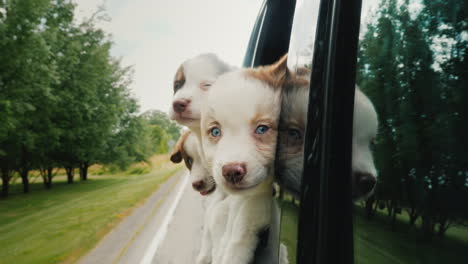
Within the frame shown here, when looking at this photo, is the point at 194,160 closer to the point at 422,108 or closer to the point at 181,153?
the point at 181,153

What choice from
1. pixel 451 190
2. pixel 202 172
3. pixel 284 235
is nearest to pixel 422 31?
pixel 451 190

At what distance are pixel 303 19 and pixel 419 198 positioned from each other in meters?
0.54

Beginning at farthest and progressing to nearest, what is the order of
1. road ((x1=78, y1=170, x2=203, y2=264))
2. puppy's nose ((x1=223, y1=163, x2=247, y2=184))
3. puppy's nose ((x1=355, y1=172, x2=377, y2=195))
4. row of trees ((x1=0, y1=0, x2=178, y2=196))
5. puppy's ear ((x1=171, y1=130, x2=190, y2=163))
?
row of trees ((x1=0, y1=0, x2=178, y2=196))
road ((x1=78, y1=170, x2=203, y2=264))
puppy's ear ((x1=171, y1=130, x2=190, y2=163))
puppy's nose ((x1=223, y1=163, x2=247, y2=184))
puppy's nose ((x1=355, y1=172, x2=377, y2=195))

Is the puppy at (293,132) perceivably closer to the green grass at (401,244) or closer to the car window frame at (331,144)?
the car window frame at (331,144)

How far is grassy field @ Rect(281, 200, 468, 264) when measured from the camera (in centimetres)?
35

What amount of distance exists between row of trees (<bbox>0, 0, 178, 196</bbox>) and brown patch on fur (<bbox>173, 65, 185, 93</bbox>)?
106 inches

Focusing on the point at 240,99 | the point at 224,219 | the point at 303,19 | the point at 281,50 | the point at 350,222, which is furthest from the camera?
the point at 281,50

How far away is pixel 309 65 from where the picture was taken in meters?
0.68

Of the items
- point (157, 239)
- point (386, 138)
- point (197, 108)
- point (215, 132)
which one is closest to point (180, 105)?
point (197, 108)

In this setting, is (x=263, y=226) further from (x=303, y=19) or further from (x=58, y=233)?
(x=58, y=233)

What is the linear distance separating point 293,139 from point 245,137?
0.37 feet

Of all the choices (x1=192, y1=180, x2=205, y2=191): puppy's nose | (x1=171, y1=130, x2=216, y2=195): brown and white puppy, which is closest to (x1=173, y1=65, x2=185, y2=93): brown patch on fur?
(x1=171, y1=130, x2=216, y2=195): brown and white puppy

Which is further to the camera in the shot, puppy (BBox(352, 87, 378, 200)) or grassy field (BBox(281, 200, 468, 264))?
puppy (BBox(352, 87, 378, 200))

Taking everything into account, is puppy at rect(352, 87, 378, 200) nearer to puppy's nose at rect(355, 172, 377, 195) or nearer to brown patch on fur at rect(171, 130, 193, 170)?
puppy's nose at rect(355, 172, 377, 195)
